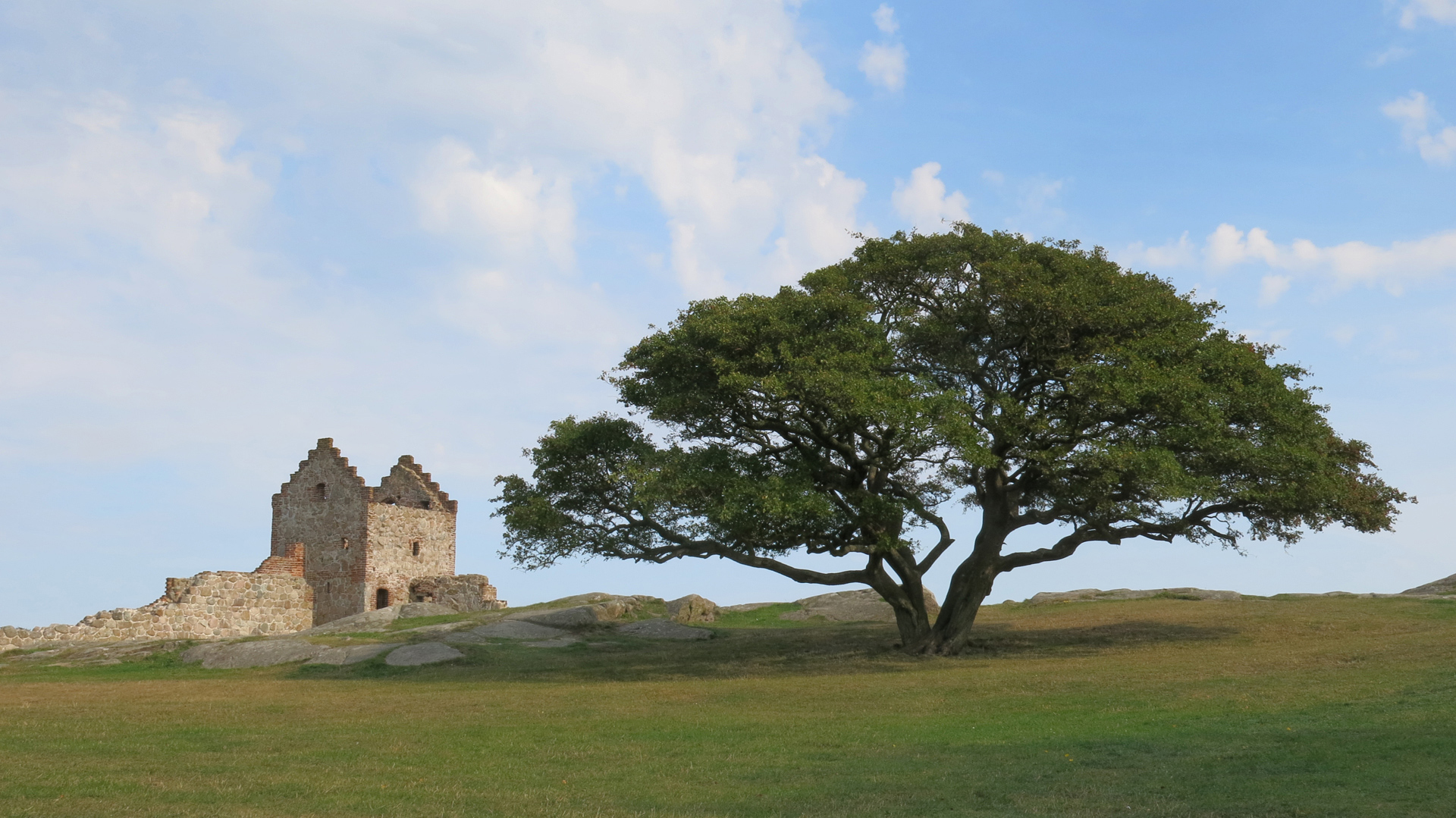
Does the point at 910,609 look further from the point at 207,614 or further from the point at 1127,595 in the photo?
the point at 207,614

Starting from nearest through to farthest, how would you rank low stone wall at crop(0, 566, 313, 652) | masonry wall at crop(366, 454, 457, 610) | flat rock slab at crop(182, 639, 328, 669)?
flat rock slab at crop(182, 639, 328, 669), low stone wall at crop(0, 566, 313, 652), masonry wall at crop(366, 454, 457, 610)

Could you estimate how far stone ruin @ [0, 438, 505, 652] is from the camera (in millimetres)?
43938

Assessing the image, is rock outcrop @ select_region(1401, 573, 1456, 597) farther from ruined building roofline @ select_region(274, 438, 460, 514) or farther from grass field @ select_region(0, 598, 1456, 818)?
ruined building roofline @ select_region(274, 438, 460, 514)

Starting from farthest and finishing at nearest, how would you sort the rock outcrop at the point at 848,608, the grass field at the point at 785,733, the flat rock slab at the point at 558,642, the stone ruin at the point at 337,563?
the stone ruin at the point at 337,563, the rock outcrop at the point at 848,608, the flat rock slab at the point at 558,642, the grass field at the point at 785,733

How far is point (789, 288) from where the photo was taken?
2833cm

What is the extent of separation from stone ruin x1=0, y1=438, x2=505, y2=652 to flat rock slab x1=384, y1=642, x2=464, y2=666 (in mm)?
15080

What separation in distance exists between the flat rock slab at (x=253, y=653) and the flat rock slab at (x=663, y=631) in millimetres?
9559

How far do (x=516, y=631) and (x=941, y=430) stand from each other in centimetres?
1667

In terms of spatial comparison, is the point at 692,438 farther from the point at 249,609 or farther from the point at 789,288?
the point at 249,609

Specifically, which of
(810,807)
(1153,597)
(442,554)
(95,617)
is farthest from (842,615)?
(810,807)

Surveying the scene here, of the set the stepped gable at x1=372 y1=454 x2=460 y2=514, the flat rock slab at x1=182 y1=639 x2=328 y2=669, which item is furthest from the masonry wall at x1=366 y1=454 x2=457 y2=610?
the flat rock slab at x1=182 y1=639 x2=328 y2=669

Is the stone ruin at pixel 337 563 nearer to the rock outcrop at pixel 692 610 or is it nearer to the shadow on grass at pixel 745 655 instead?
the rock outcrop at pixel 692 610

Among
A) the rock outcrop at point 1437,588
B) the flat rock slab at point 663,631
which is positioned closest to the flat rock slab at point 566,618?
the flat rock slab at point 663,631

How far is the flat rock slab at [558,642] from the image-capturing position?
33.8 meters
